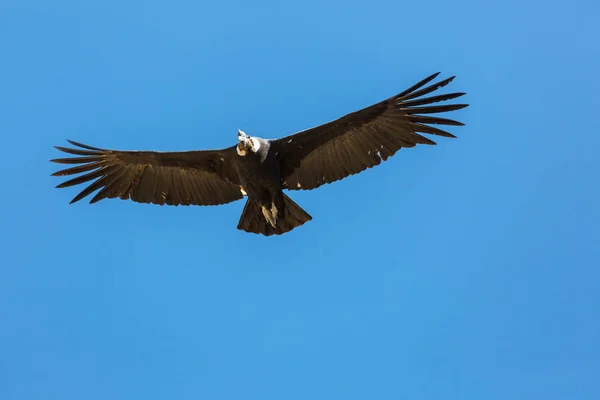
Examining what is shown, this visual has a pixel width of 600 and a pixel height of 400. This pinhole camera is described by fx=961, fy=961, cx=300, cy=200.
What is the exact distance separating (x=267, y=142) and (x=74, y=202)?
12.5ft

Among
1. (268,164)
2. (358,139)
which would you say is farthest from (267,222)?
(358,139)

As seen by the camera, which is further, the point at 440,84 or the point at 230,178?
the point at 230,178

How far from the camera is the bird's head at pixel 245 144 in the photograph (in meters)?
16.2

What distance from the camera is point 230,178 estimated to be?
57.0 ft

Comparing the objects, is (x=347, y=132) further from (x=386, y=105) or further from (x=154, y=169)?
(x=154, y=169)

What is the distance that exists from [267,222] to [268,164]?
1131 mm

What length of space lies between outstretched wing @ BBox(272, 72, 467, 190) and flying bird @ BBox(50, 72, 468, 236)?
17 millimetres

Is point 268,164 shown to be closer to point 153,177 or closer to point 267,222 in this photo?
point 267,222

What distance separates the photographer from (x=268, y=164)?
54.4 feet

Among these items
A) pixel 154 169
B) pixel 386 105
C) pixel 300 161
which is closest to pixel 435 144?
pixel 386 105

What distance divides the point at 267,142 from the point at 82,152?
3.55 m

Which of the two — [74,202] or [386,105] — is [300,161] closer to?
[386,105]

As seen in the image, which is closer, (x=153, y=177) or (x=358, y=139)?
(x=358, y=139)

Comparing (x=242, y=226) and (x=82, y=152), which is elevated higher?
(x=82, y=152)
